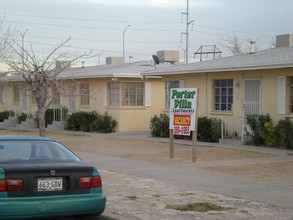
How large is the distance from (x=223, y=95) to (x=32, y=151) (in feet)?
50.1

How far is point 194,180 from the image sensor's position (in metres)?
11.6

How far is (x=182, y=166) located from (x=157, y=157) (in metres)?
2.47

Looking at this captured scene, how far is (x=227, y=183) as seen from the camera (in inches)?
438

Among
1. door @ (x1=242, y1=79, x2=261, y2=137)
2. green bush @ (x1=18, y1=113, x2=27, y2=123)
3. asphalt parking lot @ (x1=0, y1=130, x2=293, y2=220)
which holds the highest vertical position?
door @ (x1=242, y1=79, x2=261, y2=137)

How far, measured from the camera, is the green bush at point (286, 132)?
18.1 m

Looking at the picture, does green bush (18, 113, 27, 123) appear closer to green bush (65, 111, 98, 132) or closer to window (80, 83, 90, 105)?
green bush (65, 111, 98, 132)

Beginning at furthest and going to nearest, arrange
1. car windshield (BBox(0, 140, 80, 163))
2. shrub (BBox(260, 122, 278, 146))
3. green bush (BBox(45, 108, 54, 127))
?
green bush (BBox(45, 108, 54, 127)) → shrub (BBox(260, 122, 278, 146)) → car windshield (BBox(0, 140, 80, 163))

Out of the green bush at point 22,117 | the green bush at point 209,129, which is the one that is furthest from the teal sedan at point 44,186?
the green bush at point 22,117

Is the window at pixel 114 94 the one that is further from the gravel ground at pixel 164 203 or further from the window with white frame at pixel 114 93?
the gravel ground at pixel 164 203

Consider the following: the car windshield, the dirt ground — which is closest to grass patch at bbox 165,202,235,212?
the car windshield

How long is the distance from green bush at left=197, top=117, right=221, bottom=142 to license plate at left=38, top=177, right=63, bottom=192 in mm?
14783

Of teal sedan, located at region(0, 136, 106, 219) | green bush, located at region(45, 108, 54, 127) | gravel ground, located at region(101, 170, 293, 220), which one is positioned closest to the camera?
teal sedan, located at region(0, 136, 106, 219)

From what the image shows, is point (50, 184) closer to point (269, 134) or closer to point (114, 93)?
point (269, 134)

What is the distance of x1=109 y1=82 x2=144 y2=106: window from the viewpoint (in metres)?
28.0
